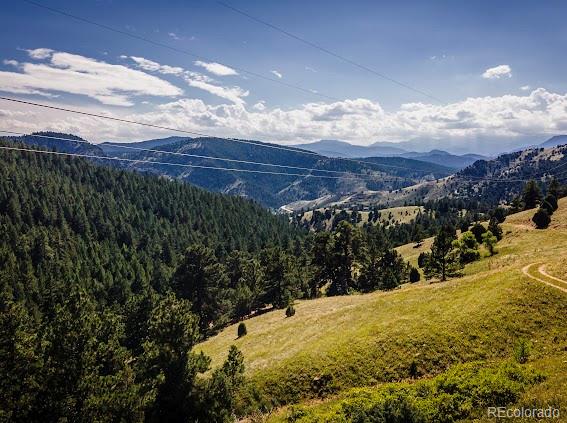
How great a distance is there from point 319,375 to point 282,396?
4108 mm

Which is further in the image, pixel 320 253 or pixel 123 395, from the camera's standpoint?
pixel 320 253

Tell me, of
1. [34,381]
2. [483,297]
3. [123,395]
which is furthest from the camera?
[483,297]

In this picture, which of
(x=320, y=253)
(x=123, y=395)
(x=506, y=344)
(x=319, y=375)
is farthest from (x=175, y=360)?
(x=320, y=253)

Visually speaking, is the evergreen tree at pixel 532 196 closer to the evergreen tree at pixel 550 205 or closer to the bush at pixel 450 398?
the evergreen tree at pixel 550 205

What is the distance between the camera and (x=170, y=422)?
31359mm

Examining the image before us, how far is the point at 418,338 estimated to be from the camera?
37062 mm

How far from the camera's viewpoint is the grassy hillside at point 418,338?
109ft

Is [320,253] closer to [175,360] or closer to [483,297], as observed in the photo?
[483,297]

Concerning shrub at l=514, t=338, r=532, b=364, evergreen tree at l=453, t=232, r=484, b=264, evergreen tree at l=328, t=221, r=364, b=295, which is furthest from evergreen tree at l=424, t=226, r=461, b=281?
shrub at l=514, t=338, r=532, b=364

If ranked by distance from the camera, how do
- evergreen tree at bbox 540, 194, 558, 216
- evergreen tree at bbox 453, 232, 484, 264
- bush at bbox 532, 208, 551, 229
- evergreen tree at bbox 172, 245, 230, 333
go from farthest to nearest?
evergreen tree at bbox 172, 245, 230, 333, evergreen tree at bbox 540, 194, 558, 216, bush at bbox 532, 208, 551, 229, evergreen tree at bbox 453, 232, 484, 264

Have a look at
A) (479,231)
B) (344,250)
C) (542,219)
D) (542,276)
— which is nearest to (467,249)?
(479,231)

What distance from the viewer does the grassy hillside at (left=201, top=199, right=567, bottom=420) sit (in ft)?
109

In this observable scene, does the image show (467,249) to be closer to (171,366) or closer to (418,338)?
(418,338)

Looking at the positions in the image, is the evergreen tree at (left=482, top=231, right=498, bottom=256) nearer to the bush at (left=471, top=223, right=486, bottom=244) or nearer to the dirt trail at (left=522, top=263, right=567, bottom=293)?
the bush at (left=471, top=223, right=486, bottom=244)
